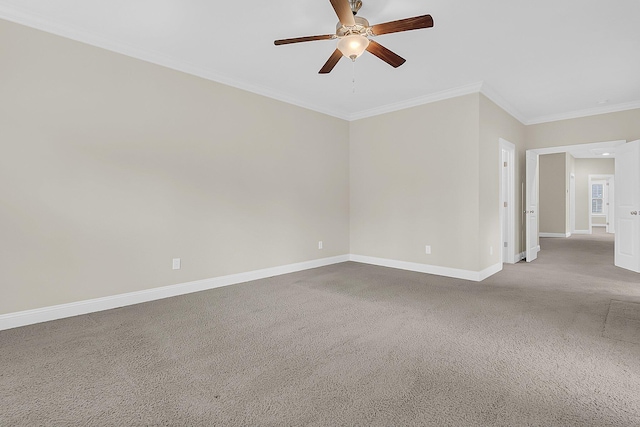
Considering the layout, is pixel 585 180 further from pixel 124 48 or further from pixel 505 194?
pixel 124 48

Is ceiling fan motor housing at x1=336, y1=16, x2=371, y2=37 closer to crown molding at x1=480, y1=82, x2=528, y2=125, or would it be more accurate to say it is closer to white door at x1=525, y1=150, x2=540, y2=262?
crown molding at x1=480, y1=82, x2=528, y2=125

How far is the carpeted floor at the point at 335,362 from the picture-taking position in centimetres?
166

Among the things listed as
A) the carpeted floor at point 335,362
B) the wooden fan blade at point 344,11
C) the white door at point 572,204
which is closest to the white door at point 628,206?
the carpeted floor at point 335,362

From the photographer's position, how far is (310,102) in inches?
204

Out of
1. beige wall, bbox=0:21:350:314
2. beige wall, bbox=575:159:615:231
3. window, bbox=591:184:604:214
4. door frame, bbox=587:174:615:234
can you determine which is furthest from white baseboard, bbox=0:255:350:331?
window, bbox=591:184:604:214

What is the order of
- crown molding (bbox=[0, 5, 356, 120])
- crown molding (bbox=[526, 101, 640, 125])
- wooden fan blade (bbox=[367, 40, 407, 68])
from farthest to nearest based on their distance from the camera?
crown molding (bbox=[526, 101, 640, 125]) < crown molding (bbox=[0, 5, 356, 120]) < wooden fan blade (bbox=[367, 40, 407, 68])

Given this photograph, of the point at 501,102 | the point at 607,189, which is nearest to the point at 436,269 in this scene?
the point at 501,102

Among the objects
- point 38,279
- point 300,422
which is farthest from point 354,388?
point 38,279

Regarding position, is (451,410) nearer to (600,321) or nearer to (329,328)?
(329,328)

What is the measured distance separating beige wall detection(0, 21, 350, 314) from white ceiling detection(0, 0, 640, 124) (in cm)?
24

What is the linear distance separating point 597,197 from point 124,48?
16.8m

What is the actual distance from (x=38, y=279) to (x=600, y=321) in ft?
16.6

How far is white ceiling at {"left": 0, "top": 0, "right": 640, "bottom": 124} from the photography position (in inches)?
105

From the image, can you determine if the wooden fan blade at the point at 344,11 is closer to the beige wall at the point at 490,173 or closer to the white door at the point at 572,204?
the beige wall at the point at 490,173
